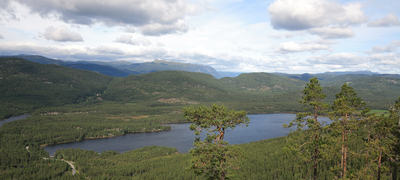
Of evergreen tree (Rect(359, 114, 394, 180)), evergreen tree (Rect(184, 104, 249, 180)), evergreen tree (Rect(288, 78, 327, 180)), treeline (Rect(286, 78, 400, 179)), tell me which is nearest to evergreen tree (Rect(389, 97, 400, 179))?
treeline (Rect(286, 78, 400, 179))

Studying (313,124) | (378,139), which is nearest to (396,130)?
(378,139)

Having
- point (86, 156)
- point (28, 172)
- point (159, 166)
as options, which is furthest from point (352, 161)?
point (28, 172)

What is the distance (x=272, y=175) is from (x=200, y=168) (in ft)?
334

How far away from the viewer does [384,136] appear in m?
33.1

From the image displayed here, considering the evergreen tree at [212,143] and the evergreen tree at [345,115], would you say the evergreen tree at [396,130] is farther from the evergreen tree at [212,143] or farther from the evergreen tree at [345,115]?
Answer: the evergreen tree at [212,143]

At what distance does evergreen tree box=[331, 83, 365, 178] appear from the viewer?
Result: 100ft

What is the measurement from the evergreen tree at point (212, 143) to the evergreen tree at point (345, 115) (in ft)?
38.9

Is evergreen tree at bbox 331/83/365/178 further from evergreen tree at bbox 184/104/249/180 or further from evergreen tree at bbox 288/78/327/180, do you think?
evergreen tree at bbox 184/104/249/180

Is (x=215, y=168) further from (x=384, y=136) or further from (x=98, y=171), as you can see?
(x=98, y=171)

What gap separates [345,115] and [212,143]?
1779 cm

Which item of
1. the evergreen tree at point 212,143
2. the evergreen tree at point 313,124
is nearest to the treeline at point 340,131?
the evergreen tree at point 313,124

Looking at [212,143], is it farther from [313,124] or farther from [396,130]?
[396,130]

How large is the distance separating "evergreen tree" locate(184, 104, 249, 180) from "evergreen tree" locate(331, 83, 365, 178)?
11856 mm

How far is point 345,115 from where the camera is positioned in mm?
31781
